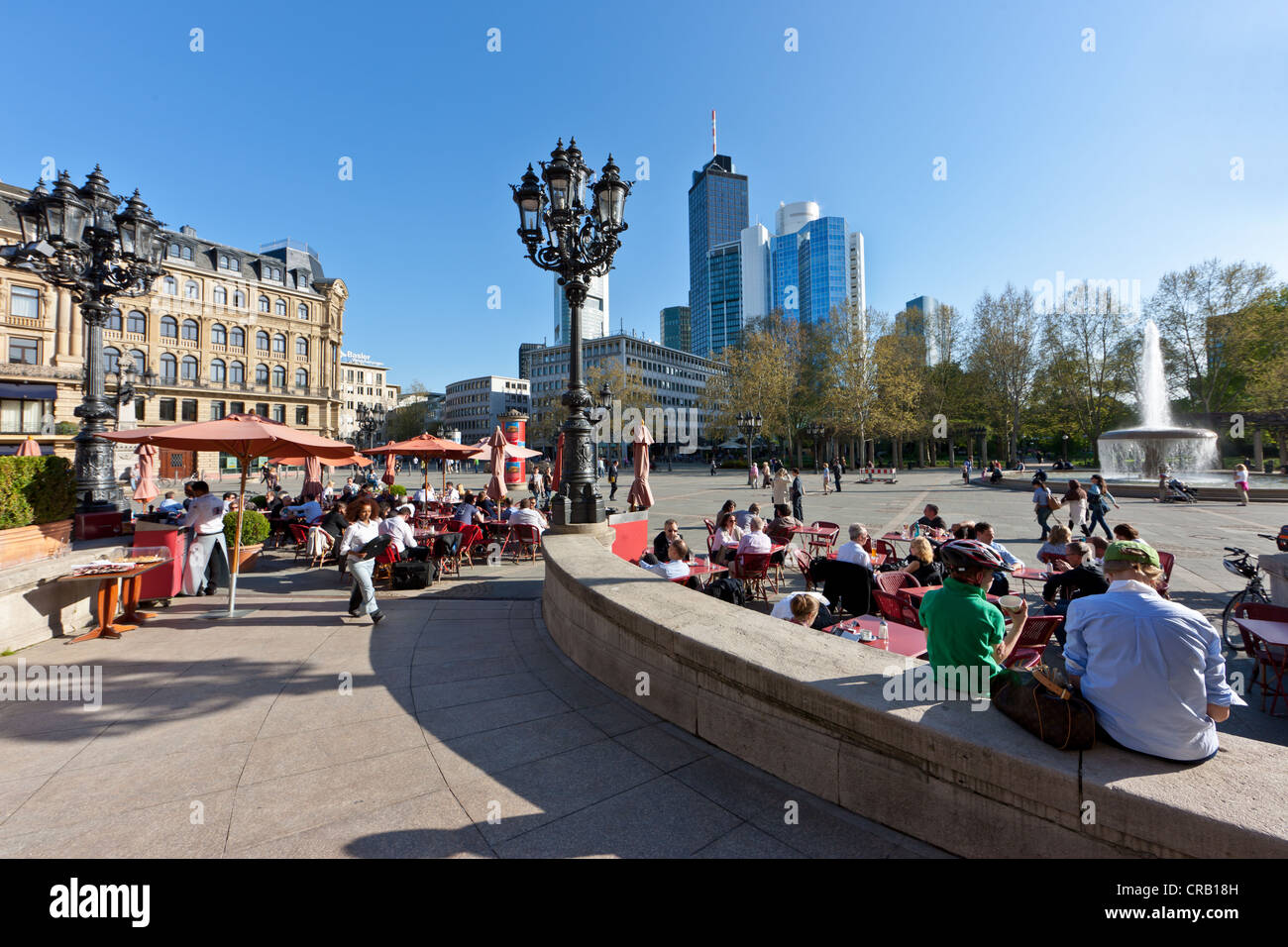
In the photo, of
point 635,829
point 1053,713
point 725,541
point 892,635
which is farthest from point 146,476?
point 1053,713

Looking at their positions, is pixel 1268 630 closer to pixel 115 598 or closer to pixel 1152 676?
pixel 1152 676

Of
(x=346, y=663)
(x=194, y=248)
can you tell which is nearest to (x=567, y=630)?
(x=346, y=663)

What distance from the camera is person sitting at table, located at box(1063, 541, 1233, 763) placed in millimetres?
2121

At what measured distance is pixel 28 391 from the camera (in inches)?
1539

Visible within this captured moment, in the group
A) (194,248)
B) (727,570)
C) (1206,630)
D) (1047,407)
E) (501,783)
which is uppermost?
(194,248)

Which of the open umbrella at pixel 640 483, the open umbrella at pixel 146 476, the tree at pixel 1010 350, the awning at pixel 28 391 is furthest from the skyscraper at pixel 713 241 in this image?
the open umbrella at pixel 640 483

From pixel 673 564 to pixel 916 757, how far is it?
404 centimetres

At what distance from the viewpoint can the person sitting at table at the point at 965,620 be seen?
2.85 m

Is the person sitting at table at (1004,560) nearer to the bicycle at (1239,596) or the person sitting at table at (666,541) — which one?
the bicycle at (1239,596)

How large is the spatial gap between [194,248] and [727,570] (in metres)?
72.4

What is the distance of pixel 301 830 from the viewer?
2.72m
